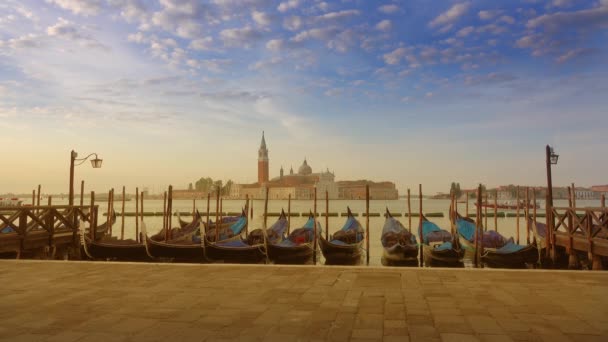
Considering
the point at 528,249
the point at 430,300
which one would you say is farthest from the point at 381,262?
the point at 430,300

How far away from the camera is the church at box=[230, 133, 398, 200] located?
374ft

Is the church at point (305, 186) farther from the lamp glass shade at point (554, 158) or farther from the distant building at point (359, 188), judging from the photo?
the lamp glass shade at point (554, 158)

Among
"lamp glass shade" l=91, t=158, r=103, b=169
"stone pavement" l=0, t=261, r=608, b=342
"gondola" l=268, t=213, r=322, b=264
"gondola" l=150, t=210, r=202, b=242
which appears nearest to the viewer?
"stone pavement" l=0, t=261, r=608, b=342

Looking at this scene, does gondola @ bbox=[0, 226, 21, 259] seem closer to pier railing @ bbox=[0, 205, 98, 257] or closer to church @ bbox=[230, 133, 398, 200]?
pier railing @ bbox=[0, 205, 98, 257]

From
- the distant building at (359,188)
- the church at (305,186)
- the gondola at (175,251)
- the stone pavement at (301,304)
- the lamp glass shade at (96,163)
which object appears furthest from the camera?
the distant building at (359,188)

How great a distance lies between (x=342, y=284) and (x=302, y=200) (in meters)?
111

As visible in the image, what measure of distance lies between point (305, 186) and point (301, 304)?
109939 mm

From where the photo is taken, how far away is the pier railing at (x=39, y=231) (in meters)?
8.94

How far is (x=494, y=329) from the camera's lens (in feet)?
10.8

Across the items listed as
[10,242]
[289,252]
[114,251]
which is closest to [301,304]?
[10,242]

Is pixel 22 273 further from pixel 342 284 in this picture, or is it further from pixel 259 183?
pixel 259 183

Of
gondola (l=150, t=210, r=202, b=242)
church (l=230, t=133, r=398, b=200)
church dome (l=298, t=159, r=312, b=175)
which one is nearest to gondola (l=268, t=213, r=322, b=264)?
gondola (l=150, t=210, r=202, b=242)

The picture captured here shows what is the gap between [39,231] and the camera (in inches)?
390

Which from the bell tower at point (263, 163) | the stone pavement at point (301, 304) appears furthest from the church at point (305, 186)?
the stone pavement at point (301, 304)
